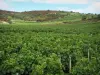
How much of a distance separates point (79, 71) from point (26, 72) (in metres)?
5.46

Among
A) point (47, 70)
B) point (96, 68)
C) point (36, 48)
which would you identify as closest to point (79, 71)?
point (96, 68)

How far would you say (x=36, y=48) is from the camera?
28359 millimetres

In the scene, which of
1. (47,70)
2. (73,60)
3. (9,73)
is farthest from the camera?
(73,60)

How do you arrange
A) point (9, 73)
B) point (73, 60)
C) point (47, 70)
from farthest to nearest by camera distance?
point (73, 60)
point (9, 73)
point (47, 70)

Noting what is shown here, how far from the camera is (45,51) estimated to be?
90.3 feet

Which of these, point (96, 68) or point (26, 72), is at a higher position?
point (96, 68)

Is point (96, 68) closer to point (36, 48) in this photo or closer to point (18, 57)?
point (18, 57)

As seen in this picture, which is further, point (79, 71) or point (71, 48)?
point (71, 48)

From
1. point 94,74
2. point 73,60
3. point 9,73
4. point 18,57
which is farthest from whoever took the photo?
point 73,60

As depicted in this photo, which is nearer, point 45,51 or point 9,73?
point 9,73

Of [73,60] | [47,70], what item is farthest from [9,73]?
[73,60]

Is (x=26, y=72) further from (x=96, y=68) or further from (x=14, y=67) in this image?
(x=96, y=68)

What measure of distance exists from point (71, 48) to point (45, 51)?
9.71ft

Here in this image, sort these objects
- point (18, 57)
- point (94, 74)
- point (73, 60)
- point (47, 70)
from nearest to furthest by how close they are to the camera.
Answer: point (94, 74) → point (47, 70) → point (18, 57) → point (73, 60)
